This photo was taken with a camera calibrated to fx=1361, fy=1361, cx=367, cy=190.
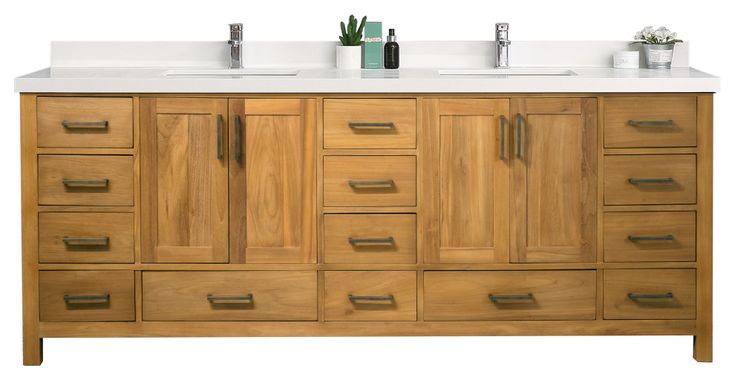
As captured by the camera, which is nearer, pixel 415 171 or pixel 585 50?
pixel 415 171

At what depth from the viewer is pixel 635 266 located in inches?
184

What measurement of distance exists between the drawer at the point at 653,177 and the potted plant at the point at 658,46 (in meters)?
0.61

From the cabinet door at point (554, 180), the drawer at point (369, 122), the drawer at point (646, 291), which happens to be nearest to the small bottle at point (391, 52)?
the drawer at point (369, 122)

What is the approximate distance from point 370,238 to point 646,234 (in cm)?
95

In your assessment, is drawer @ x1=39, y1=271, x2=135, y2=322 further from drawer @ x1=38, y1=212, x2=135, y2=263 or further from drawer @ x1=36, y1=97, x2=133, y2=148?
drawer @ x1=36, y1=97, x2=133, y2=148

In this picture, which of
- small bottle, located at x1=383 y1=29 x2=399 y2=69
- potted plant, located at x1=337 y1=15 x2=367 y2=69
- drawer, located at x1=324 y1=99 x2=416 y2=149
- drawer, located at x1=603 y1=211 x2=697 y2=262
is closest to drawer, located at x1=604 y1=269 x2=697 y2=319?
drawer, located at x1=603 y1=211 x2=697 y2=262

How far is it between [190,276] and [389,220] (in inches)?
28.0

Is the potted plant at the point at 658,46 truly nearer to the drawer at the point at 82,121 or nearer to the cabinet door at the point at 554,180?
the cabinet door at the point at 554,180

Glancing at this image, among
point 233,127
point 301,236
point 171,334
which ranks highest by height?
point 233,127

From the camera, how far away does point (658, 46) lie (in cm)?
511

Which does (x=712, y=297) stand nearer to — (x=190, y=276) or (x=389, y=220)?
(x=389, y=220)

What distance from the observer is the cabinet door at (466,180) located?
15.1 ft

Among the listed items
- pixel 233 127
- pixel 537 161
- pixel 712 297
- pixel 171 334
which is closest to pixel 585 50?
pixel 537 161

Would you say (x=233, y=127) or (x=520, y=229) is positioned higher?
(x=233, y=127)
